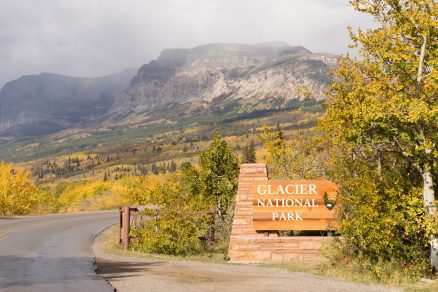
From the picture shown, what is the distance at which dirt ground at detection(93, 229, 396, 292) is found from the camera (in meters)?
12.0

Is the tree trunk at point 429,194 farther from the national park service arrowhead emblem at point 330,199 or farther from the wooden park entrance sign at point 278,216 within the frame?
the national park service arrowhead emblem at point 330,199

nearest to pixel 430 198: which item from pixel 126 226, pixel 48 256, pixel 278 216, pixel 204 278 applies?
pixel 278 216

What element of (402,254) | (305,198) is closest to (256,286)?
(402,254)

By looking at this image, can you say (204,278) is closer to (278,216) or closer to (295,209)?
(278,216)

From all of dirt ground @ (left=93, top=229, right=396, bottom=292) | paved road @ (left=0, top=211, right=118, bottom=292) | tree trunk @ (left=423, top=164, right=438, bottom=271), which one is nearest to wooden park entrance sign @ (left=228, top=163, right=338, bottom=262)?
dirt ground @ (left=93, top=229, right=396, bottom=292)

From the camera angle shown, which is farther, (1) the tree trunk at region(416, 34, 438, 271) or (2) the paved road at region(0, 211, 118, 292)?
(1) the tree trunk at region(416, 34, 438, 271)

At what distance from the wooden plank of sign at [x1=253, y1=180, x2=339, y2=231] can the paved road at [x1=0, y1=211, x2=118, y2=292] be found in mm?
6433

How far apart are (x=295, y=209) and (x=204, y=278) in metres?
6.50

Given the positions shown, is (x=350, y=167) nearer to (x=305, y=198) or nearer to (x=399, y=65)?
(x=305, y=198)

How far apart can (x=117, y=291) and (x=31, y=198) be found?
4290cm

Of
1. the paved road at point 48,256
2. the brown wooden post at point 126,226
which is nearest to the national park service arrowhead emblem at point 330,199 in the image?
the brown wooden post at point 126,226

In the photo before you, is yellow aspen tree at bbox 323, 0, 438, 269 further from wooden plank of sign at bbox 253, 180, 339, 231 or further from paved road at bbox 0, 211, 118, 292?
paved road at bbox 0, 211, 118, 292

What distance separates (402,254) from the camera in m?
15.8

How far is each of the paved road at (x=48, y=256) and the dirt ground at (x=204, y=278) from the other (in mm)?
675
